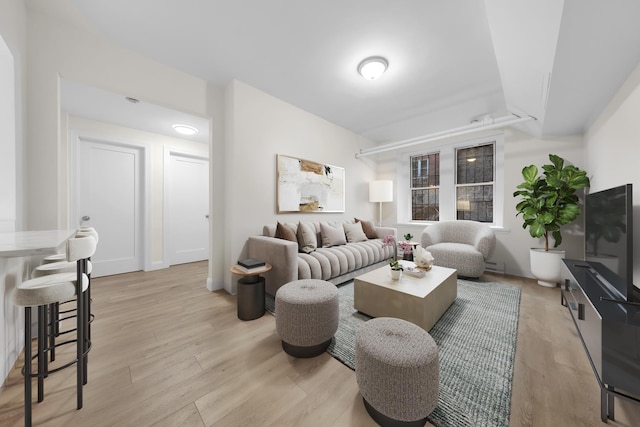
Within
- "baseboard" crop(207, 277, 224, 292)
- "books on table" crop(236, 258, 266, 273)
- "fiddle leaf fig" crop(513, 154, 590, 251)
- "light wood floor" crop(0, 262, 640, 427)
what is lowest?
"light wood floor" crop(0, 262, 640, 427)

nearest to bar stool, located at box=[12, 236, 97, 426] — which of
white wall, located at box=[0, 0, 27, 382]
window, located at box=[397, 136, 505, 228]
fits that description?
white wall, located at box=[0, 0, 27, 382]

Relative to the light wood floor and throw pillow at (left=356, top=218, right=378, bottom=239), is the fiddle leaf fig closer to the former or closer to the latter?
the light wood floor

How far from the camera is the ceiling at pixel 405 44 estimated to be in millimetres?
1444

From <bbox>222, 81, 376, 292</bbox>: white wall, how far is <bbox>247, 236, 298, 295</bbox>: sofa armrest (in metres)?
0.43

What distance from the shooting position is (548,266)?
2.86 metres

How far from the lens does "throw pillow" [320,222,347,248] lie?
3.31 m

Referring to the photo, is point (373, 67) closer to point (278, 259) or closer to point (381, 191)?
point (278, 259)

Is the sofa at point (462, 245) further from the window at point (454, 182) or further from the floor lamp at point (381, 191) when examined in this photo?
the floor lamp at point (381, 191)

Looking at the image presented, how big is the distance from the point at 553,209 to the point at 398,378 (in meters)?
3.32

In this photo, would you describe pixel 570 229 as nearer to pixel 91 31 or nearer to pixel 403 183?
pixel 403 183

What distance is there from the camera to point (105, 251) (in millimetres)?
3500

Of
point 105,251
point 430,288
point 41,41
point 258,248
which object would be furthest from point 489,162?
point 105,251

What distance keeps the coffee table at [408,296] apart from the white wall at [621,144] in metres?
1.29

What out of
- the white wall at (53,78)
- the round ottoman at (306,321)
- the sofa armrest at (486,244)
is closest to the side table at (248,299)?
the round ottoman at (306,321)
